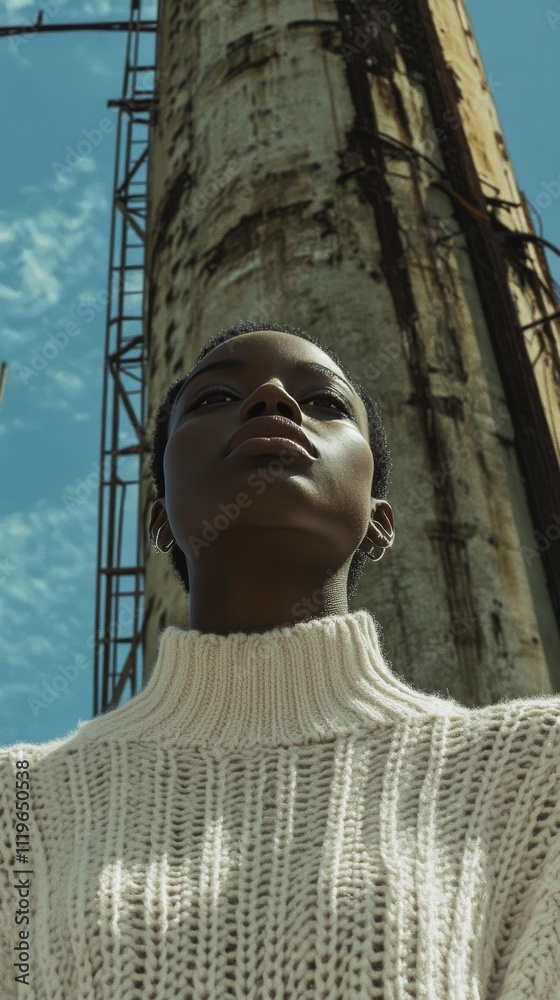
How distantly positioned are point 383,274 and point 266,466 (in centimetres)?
403

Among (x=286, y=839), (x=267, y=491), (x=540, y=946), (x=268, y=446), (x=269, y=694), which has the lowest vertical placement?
(x=540, y=946)

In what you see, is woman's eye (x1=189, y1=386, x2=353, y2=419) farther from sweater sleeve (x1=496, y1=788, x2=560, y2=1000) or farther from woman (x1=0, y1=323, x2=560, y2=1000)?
sweater sleeve (x1=496, y1=788, x2=560, y2=1000)

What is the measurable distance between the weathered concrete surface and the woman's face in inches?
90.1

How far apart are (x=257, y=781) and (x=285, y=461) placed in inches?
26.3

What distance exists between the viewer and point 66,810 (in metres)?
2.42

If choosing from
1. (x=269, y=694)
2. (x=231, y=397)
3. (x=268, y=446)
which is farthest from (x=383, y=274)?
(x=269, y=694)

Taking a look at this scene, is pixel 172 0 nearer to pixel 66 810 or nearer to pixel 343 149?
pixel 343 149

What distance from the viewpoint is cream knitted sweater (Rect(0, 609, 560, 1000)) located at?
2.08 m

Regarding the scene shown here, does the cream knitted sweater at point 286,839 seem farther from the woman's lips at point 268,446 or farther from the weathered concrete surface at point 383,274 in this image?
the weathered concrete surface at point 383,274

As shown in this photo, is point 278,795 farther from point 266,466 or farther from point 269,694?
point 266,466

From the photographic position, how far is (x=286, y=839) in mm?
2297

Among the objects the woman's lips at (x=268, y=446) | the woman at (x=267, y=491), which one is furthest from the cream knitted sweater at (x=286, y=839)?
the woman's lips at (x=268, y=446)

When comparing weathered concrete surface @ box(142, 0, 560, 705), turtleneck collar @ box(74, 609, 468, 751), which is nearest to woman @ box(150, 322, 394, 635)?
turtleneck collar @ box(74, 609, 468, 751)

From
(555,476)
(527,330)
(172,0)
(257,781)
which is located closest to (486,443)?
(555,476)
